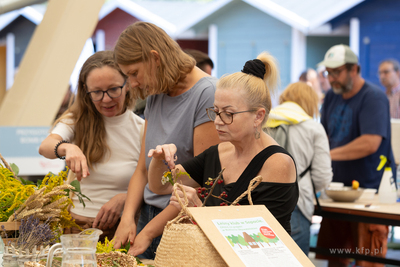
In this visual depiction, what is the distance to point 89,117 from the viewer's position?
1991 millimetres

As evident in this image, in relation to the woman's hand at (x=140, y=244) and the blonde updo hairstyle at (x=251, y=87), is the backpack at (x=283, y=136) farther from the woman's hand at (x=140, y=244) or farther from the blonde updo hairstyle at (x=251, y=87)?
the woman's hand at (x=140, y=244)

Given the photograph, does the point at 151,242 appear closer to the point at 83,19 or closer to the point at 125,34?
the point at 125,34

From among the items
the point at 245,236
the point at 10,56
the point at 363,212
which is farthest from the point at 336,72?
the point at 10,56

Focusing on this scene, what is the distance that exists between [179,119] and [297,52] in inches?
307

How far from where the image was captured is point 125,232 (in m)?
1.67

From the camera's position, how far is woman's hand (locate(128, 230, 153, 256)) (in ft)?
5.12

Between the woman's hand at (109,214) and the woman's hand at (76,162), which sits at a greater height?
the woman's hand at (76,162)

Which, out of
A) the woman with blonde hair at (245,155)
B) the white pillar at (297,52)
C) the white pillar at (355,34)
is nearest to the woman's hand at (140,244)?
the woman with blonde hair at (245,155)

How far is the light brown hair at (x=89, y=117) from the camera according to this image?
191 centimetres

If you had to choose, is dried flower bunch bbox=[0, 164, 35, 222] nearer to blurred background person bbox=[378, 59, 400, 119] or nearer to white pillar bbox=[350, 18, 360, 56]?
blurred background person bbox=[378, 59, 400, 119]

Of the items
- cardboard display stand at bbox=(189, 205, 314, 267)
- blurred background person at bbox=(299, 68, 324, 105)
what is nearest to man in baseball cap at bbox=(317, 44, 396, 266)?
cardboard display stand at bbox=(189, 205, 314, 267)

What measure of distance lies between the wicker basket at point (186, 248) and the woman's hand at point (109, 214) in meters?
0.75

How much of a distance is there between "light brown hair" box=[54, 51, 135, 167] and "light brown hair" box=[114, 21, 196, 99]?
26cm

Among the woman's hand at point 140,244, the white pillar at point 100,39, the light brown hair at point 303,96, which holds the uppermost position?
the white pillar at point 100,39
